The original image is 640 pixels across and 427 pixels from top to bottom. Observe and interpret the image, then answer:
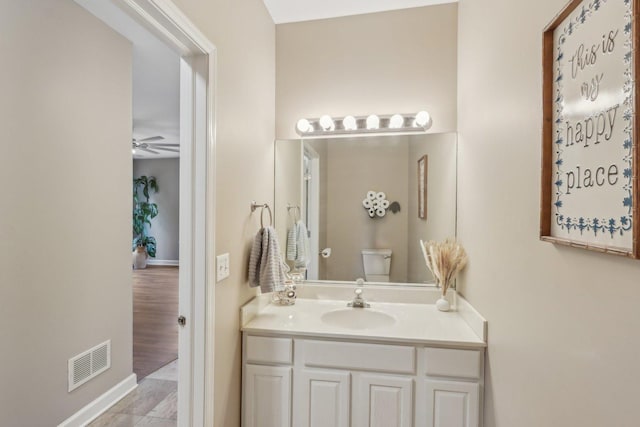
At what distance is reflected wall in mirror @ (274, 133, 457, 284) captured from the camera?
6.57 ft

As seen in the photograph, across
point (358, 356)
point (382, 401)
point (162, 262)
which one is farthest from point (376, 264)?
point (162, 262)

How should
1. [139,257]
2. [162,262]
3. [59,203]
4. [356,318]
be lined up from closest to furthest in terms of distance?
[59,203], [356,318], [139,257], [162,262]

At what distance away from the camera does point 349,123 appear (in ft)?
6.72

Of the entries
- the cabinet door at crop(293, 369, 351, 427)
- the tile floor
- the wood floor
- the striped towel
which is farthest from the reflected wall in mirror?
the wood floor

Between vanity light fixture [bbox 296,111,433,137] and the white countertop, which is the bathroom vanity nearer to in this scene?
the white countertop

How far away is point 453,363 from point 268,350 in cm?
88

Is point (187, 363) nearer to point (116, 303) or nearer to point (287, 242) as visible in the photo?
point (287, 242)

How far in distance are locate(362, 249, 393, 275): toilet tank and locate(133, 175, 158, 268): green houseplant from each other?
6176 mm

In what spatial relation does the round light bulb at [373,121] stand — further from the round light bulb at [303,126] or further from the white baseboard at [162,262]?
the white baseboard at [162,262]

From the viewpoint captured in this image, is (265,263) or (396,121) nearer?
(265,263)

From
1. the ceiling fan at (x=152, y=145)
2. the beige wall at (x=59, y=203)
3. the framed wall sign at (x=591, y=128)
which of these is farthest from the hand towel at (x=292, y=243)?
the ceiling fan at (x=152, y=145)

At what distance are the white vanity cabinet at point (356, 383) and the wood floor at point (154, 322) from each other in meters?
1.54

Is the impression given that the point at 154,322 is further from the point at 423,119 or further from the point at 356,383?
the point at 423,119

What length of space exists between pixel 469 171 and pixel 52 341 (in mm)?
2468
